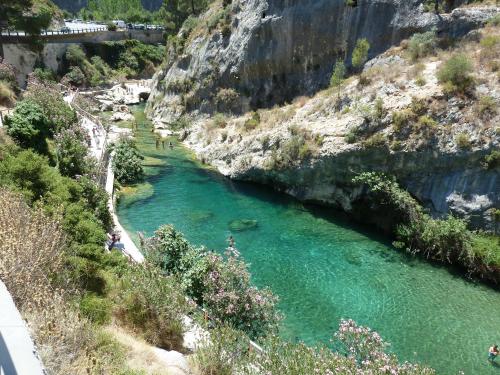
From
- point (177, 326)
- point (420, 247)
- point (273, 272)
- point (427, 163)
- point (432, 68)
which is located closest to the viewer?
point (177, 326)

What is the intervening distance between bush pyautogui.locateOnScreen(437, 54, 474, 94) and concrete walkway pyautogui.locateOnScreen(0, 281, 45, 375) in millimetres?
24421

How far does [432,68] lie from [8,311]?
27327mm

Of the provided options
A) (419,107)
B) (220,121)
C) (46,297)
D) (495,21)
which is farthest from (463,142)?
(220,121)

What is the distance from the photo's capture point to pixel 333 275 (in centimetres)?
2036

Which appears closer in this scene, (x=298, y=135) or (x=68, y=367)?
(x=68, y=367)

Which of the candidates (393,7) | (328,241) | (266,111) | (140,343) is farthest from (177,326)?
(393,7)

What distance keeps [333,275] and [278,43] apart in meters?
26.6

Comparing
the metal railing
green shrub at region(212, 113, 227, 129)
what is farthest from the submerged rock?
the metal railing

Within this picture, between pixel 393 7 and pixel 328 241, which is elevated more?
pixel 393 7

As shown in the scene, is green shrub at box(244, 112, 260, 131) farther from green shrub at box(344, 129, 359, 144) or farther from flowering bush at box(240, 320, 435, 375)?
flowering bush at box(240, 320, 435, 375)

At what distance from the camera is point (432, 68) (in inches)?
1080

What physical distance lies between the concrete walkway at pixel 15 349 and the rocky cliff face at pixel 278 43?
3223cm

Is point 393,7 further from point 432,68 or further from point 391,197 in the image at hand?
point 391,197

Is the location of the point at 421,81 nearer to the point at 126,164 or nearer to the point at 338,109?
the point at 338,109
